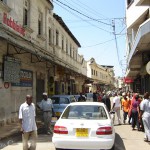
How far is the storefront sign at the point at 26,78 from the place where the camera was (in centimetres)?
1689

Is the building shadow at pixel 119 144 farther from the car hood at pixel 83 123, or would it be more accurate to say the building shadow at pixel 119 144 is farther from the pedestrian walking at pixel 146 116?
the car hood at pixel 83 123

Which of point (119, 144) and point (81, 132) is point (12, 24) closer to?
point (119, 144)

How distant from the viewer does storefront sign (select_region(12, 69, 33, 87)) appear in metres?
16.9

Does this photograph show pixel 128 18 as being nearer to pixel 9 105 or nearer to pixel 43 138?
pixel 9 105

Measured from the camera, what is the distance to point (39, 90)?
70.1 feet

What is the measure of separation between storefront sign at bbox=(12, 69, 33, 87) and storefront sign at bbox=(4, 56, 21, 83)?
0.59 metres

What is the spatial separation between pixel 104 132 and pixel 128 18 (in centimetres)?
1925

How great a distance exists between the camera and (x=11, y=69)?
49.0 feet

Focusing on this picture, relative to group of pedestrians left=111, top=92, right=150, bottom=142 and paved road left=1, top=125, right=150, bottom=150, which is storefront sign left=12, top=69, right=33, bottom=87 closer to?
group of pedestrians left=111, top=92, right=150, bottom=142

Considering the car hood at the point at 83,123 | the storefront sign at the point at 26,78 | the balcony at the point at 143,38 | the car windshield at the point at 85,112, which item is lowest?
the car hood at the point at 83,123

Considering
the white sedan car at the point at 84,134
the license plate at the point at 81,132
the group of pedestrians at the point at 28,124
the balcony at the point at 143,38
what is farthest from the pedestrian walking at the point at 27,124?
the balcony at the point at 143,38

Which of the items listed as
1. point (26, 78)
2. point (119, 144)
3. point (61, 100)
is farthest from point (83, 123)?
point (26, 78)

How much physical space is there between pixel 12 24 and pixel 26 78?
12.5 feet

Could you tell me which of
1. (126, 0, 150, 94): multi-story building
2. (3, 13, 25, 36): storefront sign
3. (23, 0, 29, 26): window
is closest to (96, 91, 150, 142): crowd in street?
(126, 0, 150, 94): multi-story building
